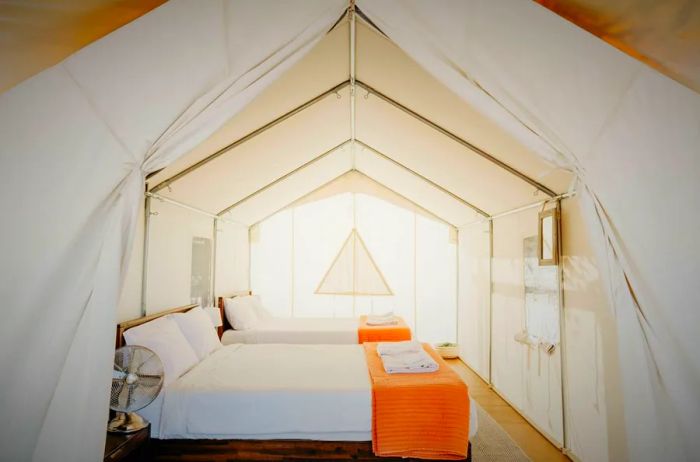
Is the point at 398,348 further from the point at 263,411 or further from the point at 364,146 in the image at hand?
the point at 364,146

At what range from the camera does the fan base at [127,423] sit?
2164mm

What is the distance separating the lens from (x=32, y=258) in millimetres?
1461

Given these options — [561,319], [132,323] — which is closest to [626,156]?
[561,319]

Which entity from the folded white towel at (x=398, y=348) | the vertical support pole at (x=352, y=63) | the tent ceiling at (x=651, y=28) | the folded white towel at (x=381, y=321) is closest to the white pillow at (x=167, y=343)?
the folded white towel at (x=398, y=348)

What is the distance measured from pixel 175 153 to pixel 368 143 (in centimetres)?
278

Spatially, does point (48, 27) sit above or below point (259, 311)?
above

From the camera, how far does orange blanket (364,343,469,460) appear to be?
2.36 m

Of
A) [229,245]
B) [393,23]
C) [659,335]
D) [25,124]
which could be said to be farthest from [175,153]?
[229,245]

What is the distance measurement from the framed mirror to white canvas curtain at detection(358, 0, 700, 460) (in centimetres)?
135

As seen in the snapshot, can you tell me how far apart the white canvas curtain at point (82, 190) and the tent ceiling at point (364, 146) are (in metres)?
1.03

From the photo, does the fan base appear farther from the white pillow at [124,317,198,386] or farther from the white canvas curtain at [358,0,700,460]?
the white canvas curtain at [358,0,700,460]

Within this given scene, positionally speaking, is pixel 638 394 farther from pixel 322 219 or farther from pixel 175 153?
pixel 322 219

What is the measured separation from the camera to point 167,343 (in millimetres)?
2822

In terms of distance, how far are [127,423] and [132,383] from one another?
0.78ft
